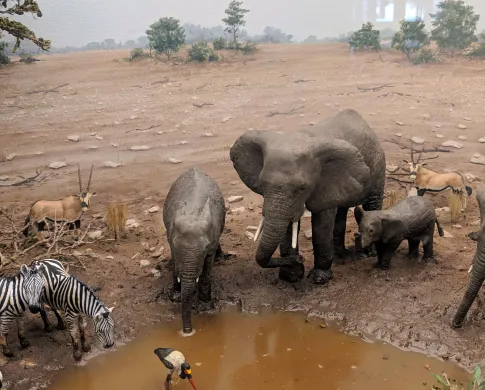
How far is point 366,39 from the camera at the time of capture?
13.2 metres

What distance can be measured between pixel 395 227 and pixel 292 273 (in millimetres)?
1503

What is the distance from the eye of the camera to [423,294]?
645 centimetres

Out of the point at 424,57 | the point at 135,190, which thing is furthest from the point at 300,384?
the point at 424,57

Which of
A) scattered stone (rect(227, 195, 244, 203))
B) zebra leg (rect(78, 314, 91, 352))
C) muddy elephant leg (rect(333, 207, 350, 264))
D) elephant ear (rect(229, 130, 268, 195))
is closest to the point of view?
zebra leg (rect(78, 314, 91, 352))

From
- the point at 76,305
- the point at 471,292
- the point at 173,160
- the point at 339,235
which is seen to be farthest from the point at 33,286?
the point at 173,160

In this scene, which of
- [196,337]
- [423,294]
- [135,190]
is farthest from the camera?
[135,190]

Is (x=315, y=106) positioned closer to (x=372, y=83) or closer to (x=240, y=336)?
(x=372, y=83)

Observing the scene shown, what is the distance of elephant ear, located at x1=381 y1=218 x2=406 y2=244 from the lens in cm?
668

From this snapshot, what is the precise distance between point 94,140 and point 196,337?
6519 millimetres

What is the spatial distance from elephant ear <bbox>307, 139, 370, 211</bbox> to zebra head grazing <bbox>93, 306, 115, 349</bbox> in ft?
8.69

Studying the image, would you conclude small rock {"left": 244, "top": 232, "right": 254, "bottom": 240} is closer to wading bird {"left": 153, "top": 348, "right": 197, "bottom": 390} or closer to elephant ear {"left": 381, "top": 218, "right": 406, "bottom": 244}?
elephant ear {"left": 381, "top": 218, "right": 406, "bottom": 244}

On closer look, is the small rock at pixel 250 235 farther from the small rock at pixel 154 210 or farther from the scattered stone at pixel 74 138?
the scattered stone at pixel 74 138

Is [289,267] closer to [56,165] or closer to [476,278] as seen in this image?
[476,278]

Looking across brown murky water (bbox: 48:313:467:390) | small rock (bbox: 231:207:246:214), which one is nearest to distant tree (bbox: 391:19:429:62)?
small rock (bbox: 231:207:246:214)
